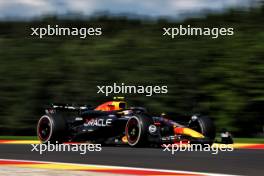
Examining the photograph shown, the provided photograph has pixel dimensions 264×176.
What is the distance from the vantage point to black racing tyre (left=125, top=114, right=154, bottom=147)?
11.5 metres

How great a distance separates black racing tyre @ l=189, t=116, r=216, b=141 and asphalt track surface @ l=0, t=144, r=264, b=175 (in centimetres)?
111

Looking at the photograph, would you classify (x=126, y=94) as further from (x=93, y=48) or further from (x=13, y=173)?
(x=13, y=173)

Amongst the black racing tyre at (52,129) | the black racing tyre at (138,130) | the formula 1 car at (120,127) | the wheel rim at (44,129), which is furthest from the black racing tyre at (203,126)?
the wheel rim at (44,129)

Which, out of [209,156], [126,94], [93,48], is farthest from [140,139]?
[93,48]

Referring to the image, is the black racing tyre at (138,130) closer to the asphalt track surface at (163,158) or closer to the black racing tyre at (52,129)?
the asphalt track surface at (163,158)

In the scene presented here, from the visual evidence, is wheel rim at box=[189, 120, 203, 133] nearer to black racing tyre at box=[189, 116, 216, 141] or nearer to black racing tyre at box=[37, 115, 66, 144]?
black racing tyre at box=[189, 116, 216, 141]

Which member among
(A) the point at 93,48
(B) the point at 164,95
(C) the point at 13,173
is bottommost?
(C) the point at 13,173

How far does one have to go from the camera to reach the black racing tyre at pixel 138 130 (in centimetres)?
1148

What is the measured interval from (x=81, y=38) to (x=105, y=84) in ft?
7.21

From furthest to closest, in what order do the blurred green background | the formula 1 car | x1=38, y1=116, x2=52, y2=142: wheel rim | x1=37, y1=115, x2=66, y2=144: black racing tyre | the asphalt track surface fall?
the blurred green background, x1=38, y1=116, x2=52, y2=142: wheel rim, x1=37, y1=115, x2=66, y2=144: black racing tyre, the formula 1 car, the asphalt track surface

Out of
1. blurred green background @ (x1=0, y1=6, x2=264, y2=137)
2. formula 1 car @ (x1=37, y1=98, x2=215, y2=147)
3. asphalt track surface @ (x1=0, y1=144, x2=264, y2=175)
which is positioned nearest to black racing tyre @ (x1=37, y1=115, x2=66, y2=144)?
formula 1 car @ (x1=37, y1=98, x2=215, y2=147)

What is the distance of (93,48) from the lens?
714 inches

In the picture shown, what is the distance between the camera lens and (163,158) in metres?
9.73

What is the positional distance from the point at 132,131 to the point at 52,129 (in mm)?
1803
